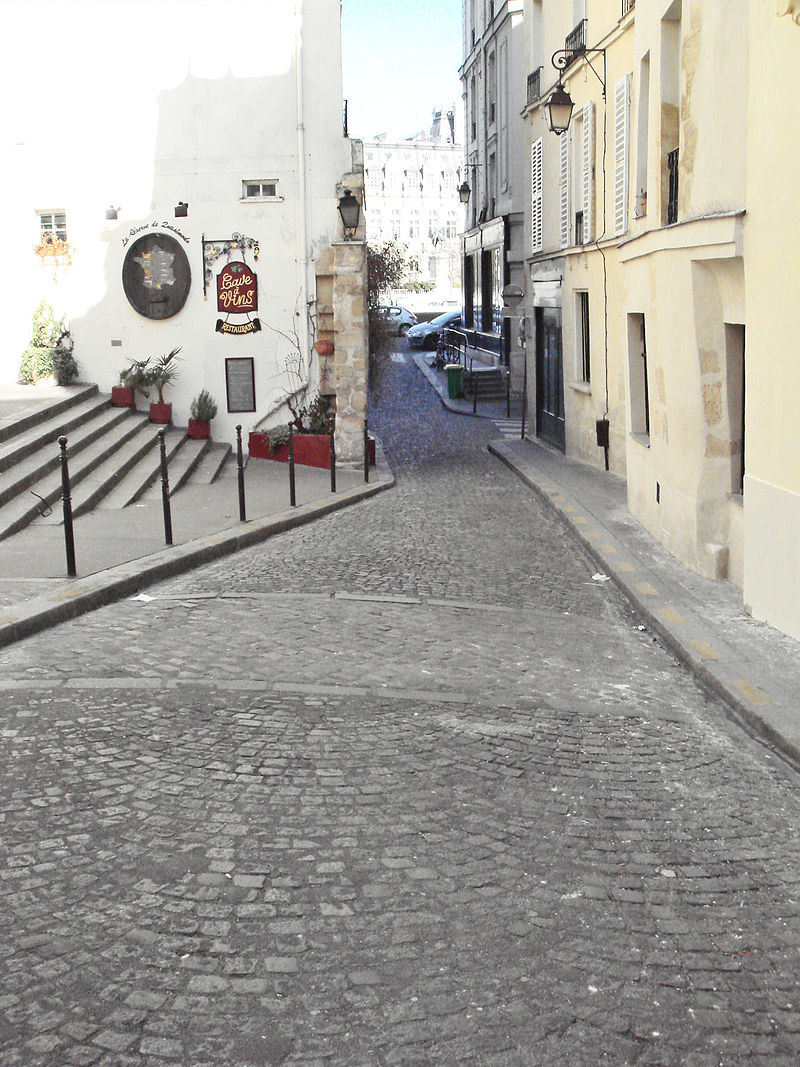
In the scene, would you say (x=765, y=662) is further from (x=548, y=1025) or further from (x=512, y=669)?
(x=548, y=1025)

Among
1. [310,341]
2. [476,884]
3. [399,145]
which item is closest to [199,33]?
[310,341]

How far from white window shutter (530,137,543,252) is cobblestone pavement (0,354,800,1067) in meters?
15.8

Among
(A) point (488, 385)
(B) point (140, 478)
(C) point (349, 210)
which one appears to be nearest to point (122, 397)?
(B) point (140, 478)

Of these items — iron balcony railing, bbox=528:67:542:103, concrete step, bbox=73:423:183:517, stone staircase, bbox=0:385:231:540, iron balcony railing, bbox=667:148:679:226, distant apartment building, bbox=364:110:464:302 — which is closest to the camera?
iron balcony railing, bbox=667:148:679:226

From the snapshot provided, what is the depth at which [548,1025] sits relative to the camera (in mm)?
3535

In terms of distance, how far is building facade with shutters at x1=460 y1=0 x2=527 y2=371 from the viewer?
108ft

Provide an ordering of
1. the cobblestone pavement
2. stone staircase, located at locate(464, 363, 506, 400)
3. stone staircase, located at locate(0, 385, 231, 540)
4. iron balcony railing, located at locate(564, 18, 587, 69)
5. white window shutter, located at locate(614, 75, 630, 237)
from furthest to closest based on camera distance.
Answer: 1. stone staircase, located at locate(464, 363, 506, 400)
2. iron balcony railing, located at locate(564, 18, 587, 69)
3. white window shutter, located at locate(614, 75, 630, 237)
4. stone staircase, located at locate(0, 385, 231, 540)
5. the cobblestone pavement

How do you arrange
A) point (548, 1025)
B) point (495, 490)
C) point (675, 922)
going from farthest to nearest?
1. point (495, 490)
2. point (675, 922)
3. point (548, 1025)

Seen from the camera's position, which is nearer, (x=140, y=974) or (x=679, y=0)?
(x=140, y=974)

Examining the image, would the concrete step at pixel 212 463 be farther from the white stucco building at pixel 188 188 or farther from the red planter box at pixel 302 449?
the white stucco building at pixel 188 188

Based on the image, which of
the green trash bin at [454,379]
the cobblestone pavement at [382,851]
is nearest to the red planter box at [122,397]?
the cobblestone pavement at [382,851]

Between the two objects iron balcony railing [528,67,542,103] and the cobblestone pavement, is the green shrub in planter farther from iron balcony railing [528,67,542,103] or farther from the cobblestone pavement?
the cobblestone pavement

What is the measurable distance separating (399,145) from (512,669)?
9820 cm

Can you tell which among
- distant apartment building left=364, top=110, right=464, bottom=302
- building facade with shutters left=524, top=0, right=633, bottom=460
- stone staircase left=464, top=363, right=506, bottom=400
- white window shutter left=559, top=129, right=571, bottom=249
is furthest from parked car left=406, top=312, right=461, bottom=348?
distant apartment building left=364, top=110, right=464, bottom=302
